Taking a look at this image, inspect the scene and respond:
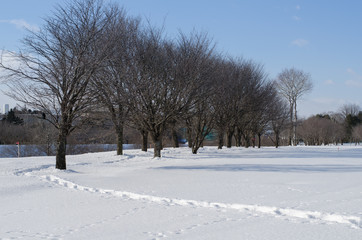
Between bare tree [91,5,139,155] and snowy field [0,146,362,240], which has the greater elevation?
bare tree [91,5,139,155]

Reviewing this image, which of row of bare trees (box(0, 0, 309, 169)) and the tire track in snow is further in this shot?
row of bare trees (box(0, 0, 309, 169))

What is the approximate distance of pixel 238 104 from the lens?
1305 inches

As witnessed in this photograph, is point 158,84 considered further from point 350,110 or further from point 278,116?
point 350,110

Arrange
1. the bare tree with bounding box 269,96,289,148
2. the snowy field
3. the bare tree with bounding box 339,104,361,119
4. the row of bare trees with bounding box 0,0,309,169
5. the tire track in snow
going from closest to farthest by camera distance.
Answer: the snowy field → the tire track in snow → the row of bare trees with bounding box 0,0,309,169 → the bare tree with bounding box 269,96,289,148 → the bare tree with bounding box 339,104,361,119

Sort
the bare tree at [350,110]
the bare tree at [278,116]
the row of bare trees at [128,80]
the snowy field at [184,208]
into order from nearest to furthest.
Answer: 1. the snowy field at [184,208]
2. the row of bare trees at [128,80]
3. the bare tree at [278,116]
4. the bare tree at [350,110]

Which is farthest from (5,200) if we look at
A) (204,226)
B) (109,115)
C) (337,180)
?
(109,115)

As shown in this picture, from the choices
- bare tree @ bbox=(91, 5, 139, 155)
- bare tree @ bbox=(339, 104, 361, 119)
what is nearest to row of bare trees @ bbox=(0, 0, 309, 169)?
bare tree @ bbox=(91, 5, 139, 155)

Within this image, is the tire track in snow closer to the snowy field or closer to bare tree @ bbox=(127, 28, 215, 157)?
the snowy field

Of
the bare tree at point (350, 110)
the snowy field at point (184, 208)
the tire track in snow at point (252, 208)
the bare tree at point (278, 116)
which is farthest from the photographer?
the bare tree at point (350, 110)

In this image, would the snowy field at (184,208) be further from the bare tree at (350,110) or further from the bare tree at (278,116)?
the bare tree at (350,110)

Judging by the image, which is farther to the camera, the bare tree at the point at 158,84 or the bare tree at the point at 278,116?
the bare tree at the point at 278,116

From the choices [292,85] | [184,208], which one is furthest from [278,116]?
[184,208]

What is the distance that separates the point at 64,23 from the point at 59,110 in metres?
4.07

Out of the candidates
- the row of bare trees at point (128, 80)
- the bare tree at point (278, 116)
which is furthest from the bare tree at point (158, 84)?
the bare tree at point (278, 116)
